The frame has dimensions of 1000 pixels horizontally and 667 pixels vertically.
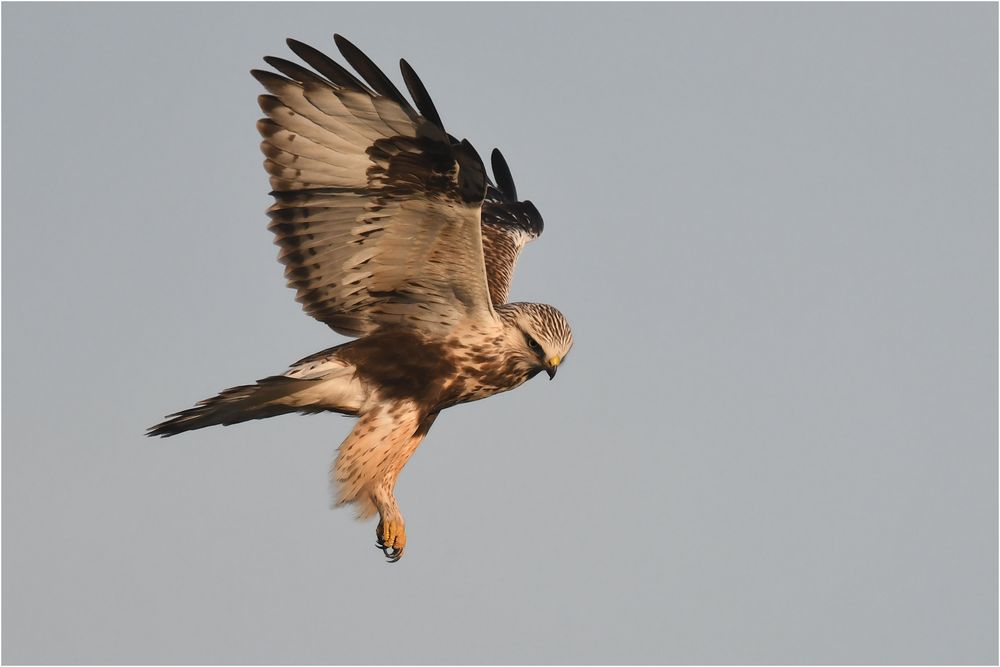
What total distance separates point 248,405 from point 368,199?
55.9 inches

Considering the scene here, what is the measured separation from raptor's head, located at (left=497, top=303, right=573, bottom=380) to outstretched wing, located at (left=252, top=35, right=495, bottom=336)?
22cm

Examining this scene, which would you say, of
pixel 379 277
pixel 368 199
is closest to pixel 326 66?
pixel 368 199

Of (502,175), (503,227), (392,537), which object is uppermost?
(502,175)

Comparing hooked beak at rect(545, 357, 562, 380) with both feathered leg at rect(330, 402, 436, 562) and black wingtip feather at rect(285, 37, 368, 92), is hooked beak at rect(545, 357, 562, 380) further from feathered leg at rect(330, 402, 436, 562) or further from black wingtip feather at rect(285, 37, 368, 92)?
black wingtip feather at rect(285, 37, 368, 92)

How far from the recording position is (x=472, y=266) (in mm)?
9117

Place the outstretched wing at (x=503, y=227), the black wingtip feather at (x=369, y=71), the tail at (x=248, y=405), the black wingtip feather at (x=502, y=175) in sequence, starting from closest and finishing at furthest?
the black wingtip feather at (x=369, y=71) < the tail at (x=248, y=405) < the outstretched wing at (x=503, y=227) < the black wingtip feather at (x=502, y=175)

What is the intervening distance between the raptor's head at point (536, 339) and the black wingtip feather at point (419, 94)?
152cm

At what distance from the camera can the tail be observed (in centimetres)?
902

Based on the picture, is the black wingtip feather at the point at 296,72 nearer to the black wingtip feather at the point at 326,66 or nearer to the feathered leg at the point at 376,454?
the black wingtip feather at the point at 326,66

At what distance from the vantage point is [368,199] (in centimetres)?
892

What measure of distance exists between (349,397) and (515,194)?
3.45 metres

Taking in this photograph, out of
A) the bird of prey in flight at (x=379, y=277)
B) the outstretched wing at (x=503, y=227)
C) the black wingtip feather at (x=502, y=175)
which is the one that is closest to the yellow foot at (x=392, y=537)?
the bird of prey in flight at (x=379, y=277)

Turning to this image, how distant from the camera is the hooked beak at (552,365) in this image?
9.48 metres

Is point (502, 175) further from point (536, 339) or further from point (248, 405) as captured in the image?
point (248, 405)
